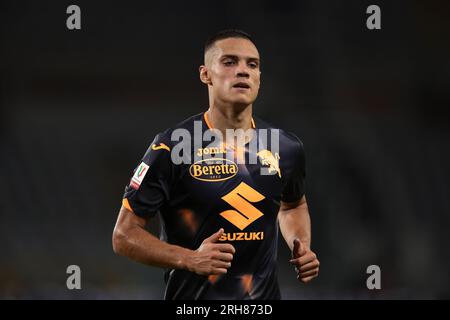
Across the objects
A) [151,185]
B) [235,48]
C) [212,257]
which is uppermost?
[235,48]

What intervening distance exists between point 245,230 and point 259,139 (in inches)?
21.2

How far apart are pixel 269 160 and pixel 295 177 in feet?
0.83

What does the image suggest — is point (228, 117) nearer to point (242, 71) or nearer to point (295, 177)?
point (242, 71)

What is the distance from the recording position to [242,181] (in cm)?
305

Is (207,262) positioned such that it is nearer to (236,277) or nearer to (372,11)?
(236,277)

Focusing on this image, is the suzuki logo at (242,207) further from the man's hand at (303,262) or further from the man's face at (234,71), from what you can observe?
the man's face at (234,71)

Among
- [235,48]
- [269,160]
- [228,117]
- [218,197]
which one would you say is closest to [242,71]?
[235,48]

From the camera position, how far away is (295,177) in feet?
10.9

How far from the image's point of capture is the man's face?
3025 millimetres

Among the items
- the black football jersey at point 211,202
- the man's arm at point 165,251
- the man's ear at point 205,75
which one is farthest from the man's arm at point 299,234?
the man's ear at point 205,75

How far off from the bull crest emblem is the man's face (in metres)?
0.30

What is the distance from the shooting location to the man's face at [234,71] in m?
3.03

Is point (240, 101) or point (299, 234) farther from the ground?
point (240, 101)

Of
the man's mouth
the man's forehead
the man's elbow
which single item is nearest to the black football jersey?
the man's elbow
